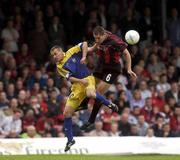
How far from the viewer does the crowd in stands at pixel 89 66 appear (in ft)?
73.0

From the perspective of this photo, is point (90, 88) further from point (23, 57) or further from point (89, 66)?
point (23, 57)

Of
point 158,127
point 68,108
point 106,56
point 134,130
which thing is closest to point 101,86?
point 106,56

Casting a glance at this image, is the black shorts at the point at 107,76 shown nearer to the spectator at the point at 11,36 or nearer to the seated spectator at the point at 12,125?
the seated spectator at the point at 12,125

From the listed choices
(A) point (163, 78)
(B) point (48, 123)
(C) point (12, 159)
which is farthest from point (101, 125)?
(C) point (12, 159)

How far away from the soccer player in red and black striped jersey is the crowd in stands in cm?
416

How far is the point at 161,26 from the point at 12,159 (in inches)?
419

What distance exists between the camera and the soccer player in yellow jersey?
17.2 meters

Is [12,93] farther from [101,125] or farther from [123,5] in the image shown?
[123,5]

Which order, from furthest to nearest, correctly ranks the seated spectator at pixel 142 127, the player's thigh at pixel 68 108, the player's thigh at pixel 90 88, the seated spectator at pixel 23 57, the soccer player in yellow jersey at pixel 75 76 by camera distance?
1. the seated spectator at pixel 23 57
2. the seated spectator at pixel 142 127
3. the player's thigh at pixel 68 108
4. the soccer player in yellow jersey at pixel 75 76
5. the player's thigh at pixel 90 88

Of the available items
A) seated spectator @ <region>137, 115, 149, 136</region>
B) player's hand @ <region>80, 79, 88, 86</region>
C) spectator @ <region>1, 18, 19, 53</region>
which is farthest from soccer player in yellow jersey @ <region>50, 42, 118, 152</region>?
spectator @ <region>1, 18, 19, 53</region>

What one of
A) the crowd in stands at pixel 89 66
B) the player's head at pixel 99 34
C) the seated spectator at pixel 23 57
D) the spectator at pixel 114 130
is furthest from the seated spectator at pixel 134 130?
the player's head at pixel 99 34

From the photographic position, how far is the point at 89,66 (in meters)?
24.2

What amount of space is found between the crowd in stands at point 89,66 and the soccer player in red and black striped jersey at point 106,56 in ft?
13.7

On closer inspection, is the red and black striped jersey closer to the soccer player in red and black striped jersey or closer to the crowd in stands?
the soccer player in red and black striped jersey
